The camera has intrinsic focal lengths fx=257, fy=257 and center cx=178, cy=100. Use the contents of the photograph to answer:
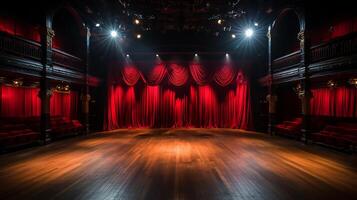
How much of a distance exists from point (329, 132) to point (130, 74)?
11.0m

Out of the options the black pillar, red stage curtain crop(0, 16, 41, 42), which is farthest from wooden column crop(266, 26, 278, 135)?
red stage curtain crop(0, 16, 41, 42)

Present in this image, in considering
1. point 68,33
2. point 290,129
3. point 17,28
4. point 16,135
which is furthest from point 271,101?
point 17,28

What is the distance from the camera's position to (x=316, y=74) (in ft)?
31.2

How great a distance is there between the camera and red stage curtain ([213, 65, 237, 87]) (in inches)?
631

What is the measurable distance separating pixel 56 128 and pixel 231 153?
762 cm

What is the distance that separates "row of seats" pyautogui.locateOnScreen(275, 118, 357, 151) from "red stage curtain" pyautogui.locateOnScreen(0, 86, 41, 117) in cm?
1155

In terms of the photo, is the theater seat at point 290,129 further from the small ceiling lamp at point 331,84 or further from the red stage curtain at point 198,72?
the red stage curtain at point 198,72

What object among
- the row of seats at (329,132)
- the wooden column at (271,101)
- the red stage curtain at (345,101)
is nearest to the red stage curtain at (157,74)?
the wooden column at (271,101)

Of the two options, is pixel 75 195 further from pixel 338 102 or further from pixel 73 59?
pixel 338 102

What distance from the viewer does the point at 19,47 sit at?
8.77m

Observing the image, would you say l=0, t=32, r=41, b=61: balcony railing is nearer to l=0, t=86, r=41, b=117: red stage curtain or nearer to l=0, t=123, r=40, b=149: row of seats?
l=0, t=86, r=41, b=117: red stage curtain

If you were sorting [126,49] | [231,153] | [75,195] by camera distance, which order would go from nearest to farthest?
1. [75,195]
2. [231,153]
3. [126,49]

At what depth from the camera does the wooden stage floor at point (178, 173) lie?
4277 millimetres

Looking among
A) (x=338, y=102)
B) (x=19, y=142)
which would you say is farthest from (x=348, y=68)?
(x=19, y=142)
